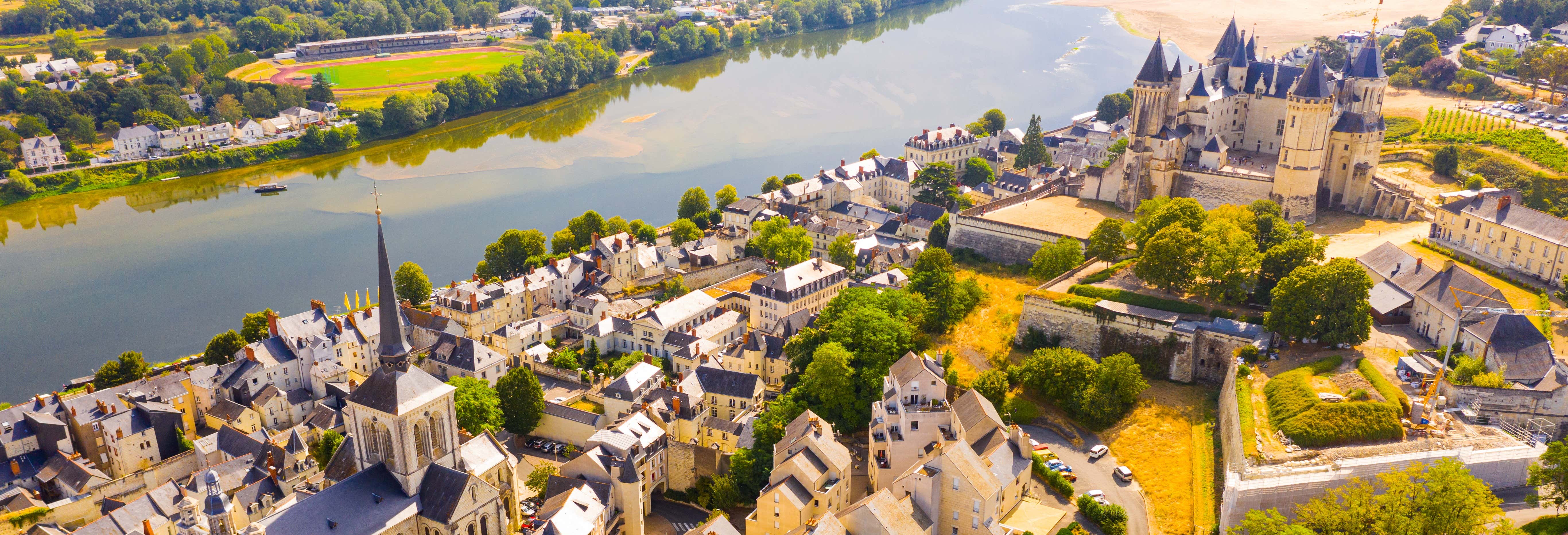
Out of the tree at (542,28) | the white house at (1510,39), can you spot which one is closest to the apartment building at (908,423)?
the white house at (1510,39)

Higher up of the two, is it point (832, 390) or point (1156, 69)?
point (1156, 69)

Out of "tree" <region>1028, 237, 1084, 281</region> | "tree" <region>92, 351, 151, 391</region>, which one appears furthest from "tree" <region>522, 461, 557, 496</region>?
"tree" <region>1028, 237, 1084, 281</region>

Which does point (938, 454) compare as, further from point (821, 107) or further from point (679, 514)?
point (821, 107)

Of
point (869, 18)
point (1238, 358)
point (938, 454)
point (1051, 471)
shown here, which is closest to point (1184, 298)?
point (1238, 358)

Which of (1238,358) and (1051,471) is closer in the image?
(1051,471)

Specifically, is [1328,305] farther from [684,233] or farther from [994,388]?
[684,233]

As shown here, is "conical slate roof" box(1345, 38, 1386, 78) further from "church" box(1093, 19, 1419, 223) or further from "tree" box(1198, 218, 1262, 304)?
"tree" box(1198, 218, 1262, 304)

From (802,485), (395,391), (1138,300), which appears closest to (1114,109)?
(1138,300)
